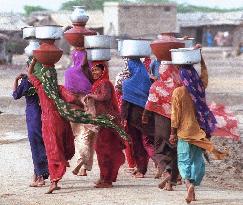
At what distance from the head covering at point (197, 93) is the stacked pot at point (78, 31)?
1929 mm

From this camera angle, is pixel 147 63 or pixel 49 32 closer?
pixel 49 32

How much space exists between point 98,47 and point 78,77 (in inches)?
20.2

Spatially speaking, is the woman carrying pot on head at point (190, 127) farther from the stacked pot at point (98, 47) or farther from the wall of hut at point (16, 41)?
the wall of hut at point (16, 41)

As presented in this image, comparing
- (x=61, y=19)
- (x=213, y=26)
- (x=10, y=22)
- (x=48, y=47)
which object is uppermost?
(x=48, y=47)

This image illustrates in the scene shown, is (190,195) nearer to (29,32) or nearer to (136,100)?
(136,100)

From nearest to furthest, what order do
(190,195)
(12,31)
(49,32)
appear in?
(190,195) < (49,32) < (12,31)

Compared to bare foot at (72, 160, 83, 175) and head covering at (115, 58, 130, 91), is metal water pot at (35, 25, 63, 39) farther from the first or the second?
bare foot at (72, 160, 83, 175)

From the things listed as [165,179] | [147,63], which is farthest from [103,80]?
[147,63]

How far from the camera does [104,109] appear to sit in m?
9.52

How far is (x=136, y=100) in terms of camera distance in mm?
9969

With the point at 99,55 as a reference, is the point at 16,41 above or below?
below

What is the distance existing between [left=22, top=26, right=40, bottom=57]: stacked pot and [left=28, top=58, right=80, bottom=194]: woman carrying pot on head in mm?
467

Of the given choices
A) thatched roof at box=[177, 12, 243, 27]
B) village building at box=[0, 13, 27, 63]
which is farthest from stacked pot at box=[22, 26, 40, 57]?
thatched roof at box=[177, 12, 243, 27]

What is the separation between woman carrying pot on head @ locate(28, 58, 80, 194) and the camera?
9.12m
